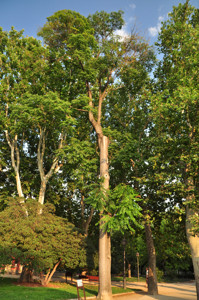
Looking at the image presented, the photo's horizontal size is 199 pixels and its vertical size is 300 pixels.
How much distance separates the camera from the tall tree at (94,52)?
18.6 m

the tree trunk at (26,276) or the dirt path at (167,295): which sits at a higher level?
the tree trunk at (26,276)

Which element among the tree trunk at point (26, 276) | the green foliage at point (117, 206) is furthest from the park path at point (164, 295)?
the tree trunk at point (26, 276)

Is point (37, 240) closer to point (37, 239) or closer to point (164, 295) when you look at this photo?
point (37, 239)

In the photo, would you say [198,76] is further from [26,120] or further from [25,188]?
[25,188]

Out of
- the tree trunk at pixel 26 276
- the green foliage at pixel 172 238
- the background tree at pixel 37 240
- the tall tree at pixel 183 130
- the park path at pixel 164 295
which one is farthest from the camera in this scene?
the tree trunk at pixel 26 276

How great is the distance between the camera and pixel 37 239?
15742 mm

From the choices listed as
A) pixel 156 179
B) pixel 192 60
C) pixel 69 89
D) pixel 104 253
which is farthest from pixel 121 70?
pixel 104 253

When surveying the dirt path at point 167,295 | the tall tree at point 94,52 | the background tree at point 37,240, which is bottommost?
the dirt path at point 167,295

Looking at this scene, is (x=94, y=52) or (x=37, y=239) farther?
(x=94, y=52)

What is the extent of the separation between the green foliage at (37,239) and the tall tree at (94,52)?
5.66 meters

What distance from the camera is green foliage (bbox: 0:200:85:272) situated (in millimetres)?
14989

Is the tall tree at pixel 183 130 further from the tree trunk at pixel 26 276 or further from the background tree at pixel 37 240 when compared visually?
the tree trunk at pixel 26 276

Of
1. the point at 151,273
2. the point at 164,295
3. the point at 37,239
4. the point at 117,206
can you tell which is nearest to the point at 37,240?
the point at 37,239

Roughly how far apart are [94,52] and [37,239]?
15078 mm
